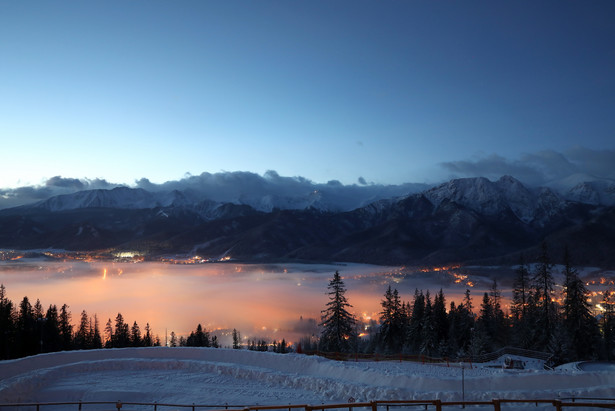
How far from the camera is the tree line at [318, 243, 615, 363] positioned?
137 feet

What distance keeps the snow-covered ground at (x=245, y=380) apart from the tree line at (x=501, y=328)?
14.5 meters

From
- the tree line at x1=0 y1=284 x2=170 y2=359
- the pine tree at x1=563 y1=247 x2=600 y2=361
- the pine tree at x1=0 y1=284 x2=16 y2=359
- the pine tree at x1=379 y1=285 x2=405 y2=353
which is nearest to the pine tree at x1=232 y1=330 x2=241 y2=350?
the tree line at x1=0 y1=284 x2=170 y2=359

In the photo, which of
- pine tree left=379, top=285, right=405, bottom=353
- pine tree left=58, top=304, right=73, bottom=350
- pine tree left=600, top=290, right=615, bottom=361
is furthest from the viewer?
pine tree left=379, top=285, right=405, bottom=353

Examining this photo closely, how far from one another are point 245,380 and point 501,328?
165 feet

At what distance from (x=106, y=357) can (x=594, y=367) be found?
3345 centimetres

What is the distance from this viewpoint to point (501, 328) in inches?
2435

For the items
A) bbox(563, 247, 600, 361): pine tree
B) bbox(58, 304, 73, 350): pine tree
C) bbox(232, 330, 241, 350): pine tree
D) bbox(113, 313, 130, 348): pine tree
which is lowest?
bbox(232, 330, 241, 350): pine tree

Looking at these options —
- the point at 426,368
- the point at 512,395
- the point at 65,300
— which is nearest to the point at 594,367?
the point at 426,368

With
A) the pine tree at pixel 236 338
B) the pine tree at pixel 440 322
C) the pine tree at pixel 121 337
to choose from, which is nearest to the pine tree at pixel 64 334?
the pine tree at pixel 121 337

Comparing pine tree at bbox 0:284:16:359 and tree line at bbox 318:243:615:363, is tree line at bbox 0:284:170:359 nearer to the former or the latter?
pine tree at bbox 0:284:16:359

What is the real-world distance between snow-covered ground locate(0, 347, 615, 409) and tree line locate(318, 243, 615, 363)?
572 inches

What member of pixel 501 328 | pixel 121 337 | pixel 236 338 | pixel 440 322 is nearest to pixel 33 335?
pixel 121 337

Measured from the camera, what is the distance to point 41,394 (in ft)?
72.5

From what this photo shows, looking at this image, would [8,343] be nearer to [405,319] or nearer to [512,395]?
[405,319]
